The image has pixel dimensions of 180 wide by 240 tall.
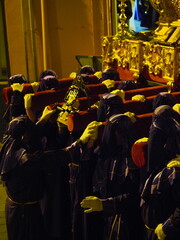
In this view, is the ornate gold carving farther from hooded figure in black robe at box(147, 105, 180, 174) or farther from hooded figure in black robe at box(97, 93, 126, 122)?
hooded figure in black robe at box(147, 105, 180, 174)

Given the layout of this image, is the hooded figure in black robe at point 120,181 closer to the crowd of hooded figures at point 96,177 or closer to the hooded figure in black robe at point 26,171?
the crowd of hooded figures at point 96,177

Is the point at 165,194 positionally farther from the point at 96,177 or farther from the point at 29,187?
the point at 29,187

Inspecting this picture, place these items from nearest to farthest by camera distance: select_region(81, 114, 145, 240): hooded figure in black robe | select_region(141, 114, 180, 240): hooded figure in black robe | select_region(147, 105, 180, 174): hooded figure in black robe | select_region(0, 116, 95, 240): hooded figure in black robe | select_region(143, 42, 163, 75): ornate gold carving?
select_region(141, 114, 180, 240): hooded figure in black robe
select_region(147, 105, 180, 174): hooded figure in black robe
select_region(81, 114, 145, 240): hooded figure in black robe
select_region(0, 116, 95, 240): hooded figure in black robe
select_region(143, 42, 163, 75): ornate gold carving

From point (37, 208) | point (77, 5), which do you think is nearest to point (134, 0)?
point (77, 5)

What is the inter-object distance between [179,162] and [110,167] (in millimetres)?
621

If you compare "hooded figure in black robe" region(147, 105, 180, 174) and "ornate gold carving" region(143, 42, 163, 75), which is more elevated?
"ornate gold carving" region(143, 42, 163, 75)

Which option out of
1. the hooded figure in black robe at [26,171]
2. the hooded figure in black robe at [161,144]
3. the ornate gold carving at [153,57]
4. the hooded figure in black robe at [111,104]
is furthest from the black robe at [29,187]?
the ornate gold carving at [153,57]

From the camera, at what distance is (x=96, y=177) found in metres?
3.31

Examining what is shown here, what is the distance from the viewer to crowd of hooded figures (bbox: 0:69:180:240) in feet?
9.07

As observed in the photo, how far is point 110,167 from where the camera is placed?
3146mm

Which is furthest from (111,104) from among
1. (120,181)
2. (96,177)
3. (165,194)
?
(165,194)

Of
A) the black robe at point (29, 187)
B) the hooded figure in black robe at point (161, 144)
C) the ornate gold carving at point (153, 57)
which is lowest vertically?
the black robe at point (29, 187)

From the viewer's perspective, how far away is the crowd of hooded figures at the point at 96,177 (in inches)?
109

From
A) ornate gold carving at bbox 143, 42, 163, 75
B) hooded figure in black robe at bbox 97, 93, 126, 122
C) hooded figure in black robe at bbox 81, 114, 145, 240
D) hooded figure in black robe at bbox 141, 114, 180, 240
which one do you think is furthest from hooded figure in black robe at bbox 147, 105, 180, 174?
ornate gold carving at bbox 143, 42, 163, 75
